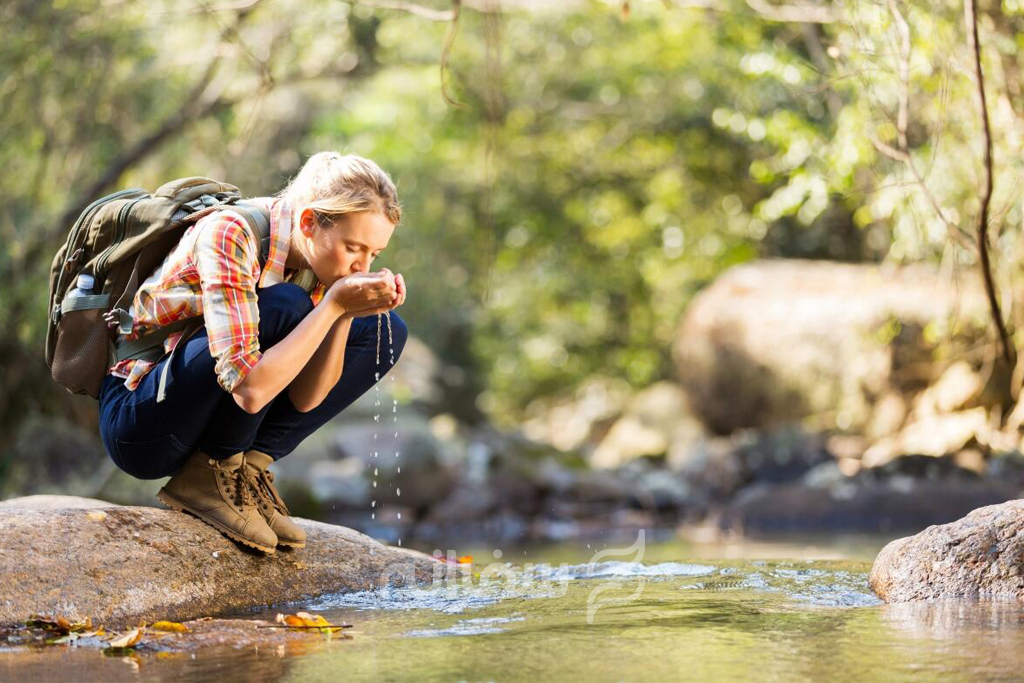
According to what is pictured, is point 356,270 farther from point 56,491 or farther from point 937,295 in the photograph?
point 937,295

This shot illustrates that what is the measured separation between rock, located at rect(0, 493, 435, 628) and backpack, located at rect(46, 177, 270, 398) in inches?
16.0

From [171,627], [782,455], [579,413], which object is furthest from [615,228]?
[171,627]

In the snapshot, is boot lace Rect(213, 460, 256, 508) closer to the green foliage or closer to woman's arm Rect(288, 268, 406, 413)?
woman's arm Rect(288, 268, 406, 413)

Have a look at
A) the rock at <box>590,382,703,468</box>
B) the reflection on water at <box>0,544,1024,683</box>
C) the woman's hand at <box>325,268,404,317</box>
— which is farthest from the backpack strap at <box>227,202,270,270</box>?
the rock at <box>590,382,703,468</box>

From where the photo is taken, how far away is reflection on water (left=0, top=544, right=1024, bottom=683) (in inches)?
95.8

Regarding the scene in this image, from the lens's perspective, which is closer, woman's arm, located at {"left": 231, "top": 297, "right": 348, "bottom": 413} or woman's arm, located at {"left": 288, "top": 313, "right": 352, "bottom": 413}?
woman's arm, located at {"left": 231, "top": 297, "right": 348, "bottom": 413}

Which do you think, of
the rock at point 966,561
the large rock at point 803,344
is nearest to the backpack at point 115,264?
the rock at point 966,561

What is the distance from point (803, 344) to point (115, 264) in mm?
9737

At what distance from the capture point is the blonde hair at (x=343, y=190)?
317 cm

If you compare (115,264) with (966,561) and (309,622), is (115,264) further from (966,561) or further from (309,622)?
(966,561)

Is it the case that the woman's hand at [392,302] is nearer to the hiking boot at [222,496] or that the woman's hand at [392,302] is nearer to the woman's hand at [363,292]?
the woman's hand at [363,292]

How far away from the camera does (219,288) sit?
308 cm

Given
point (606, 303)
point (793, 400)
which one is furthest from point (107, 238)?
point (606, 303)

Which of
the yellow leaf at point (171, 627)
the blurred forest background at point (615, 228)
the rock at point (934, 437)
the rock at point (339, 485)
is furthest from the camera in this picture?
the rock at point (339, 485)
